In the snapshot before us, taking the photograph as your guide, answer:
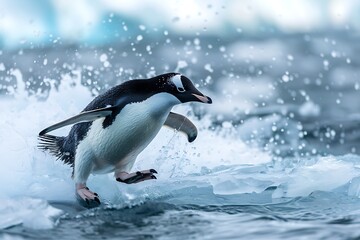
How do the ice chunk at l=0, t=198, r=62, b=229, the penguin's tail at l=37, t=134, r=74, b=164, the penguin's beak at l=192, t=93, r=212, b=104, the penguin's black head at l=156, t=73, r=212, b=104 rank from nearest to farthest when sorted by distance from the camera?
the ice chunk at l=0, t=198, r=62, b=229 → the penguin's beak at l=192, t=93, r=212, b=104 → the penguin's black head at l=156, t=73, r=212, b=104 → the penguin's tail at l=37, t=134, r=74, b=164

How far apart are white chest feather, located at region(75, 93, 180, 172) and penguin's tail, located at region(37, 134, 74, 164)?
1.02 feet

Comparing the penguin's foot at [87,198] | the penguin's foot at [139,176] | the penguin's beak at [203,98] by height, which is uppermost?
the penguin's beak at [203,98]

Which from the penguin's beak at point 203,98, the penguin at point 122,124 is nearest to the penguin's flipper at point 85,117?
the penguin at point 122,124

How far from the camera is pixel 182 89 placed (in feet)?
15.3

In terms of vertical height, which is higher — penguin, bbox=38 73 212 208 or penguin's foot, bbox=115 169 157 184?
penguin, bbox=38 73 212 208

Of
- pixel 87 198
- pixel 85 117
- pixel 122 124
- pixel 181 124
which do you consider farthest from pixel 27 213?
pixel 181 124

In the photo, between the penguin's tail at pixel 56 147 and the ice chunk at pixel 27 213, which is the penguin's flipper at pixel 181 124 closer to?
the penguin's tail at pixel 56 147

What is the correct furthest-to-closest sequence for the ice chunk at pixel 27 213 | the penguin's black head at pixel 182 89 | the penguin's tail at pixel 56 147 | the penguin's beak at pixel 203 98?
the penguin's tail at pixel 56 147 < the penguin's black head at pixel 182 89 < the penguin's beak at pixel 203 98 < the ice chunk at pixel 27 213

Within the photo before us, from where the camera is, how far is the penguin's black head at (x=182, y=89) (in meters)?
4.64

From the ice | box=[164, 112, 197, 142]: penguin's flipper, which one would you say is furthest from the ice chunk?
box=[164, 112, 197, 142]: penguin's flipper

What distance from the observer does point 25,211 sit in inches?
166

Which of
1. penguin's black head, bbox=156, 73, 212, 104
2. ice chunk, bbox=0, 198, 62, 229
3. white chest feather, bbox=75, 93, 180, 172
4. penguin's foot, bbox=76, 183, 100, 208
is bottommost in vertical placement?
ice chunk, bbox=0, 198, 62, 229

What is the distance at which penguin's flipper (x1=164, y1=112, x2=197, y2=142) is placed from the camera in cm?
531

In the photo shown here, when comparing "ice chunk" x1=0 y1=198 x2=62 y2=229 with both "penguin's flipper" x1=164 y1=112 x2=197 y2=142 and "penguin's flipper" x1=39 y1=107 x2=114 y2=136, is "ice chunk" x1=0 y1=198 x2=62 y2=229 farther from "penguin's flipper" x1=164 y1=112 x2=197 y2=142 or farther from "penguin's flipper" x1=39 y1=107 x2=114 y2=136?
"penguin's flipper" x1=164 y1=112 x2=197 y2=142
